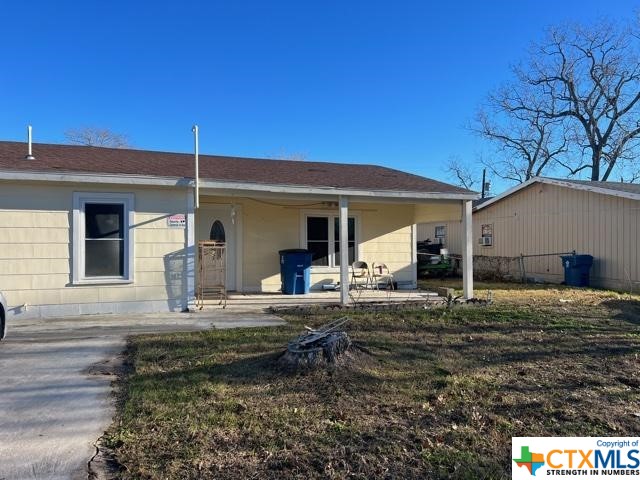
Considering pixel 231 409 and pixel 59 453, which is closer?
pixel 59 453

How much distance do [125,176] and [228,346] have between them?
398cm

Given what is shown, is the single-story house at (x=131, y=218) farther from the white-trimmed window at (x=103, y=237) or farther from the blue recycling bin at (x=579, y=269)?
the blue recycling bin at (x=579, y=269)

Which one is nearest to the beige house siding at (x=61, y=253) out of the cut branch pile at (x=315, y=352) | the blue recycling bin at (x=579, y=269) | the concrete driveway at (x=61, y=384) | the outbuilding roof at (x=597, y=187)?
the concrete driveway at (x=61, y=384)

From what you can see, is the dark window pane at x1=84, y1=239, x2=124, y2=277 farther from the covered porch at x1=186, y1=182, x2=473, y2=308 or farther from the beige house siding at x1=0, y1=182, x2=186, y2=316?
the covered porch at x1=186, y1=182, x2=473, y2=308

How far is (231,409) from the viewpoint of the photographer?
423cm

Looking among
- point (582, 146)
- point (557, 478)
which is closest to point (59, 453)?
point (557, 478)

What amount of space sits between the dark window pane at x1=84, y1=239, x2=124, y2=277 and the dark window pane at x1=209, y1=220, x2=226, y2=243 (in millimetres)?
2844

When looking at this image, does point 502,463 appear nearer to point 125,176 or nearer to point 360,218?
point 125,176

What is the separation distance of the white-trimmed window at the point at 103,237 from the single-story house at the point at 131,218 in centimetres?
2

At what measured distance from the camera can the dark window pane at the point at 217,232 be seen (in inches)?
455

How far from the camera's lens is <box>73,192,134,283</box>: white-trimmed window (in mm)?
8633

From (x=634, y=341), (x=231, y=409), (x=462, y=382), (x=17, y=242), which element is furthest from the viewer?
(x=17, y=242)

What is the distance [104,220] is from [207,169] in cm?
248

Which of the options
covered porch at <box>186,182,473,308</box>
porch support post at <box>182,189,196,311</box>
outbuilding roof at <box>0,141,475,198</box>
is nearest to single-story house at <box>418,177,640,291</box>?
covered porch at <box>186,182,473,308</box>
